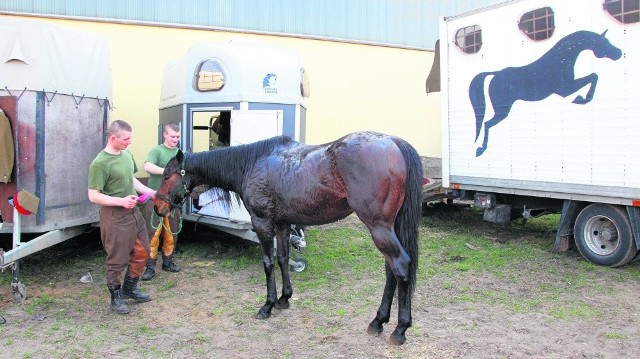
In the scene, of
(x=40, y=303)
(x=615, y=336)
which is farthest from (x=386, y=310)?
(x=40, y=303)

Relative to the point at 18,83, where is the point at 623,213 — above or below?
below

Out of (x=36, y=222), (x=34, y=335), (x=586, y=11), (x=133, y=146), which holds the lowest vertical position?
(x=34, y=335)

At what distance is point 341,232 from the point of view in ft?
27.8

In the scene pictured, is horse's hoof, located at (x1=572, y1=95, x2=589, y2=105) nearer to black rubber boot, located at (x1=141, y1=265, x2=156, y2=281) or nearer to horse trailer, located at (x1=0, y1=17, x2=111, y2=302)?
black rubber boot, located at (x1=141, y1=265, x2=156, y2=281)

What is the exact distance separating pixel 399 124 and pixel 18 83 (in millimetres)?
9147

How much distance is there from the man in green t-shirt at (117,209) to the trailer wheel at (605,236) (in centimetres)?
536

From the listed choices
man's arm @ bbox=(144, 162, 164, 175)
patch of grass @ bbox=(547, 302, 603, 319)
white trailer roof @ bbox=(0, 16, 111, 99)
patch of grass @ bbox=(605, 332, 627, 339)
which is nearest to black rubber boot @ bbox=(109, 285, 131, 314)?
man's arm @ bbox=(144, 162, 164, 175)

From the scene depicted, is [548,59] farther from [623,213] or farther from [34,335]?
[34,335]

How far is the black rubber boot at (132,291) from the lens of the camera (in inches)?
195

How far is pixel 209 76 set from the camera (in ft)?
21.9

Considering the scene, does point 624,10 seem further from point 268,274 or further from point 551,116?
point 268,274

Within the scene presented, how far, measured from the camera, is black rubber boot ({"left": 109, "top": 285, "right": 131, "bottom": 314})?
469cm

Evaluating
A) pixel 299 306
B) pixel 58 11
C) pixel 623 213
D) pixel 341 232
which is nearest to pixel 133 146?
pixel 58 11

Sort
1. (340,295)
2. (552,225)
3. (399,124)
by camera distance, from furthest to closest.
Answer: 1. (399,124)
2. (552,225)
3. (340,295)
